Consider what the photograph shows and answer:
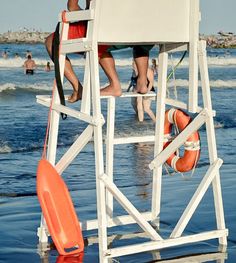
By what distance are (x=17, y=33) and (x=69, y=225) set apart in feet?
365

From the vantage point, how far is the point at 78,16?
6473mm

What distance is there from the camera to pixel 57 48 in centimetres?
678

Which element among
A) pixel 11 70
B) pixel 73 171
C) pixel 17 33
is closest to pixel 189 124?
pixel 73 171

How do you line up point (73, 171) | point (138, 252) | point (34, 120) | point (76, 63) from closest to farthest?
1. point (138, 252)
2. point (73, 171)
3. point (34, 120)
4. point (76, 63)

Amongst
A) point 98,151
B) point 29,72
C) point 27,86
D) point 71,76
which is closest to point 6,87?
point 27,86

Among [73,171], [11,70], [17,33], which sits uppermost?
[17,33]

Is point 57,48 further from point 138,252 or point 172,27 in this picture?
point 138,252

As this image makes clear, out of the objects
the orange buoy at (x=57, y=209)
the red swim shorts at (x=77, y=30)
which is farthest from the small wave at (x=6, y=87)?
the orange buoy at (x=57, y=209)

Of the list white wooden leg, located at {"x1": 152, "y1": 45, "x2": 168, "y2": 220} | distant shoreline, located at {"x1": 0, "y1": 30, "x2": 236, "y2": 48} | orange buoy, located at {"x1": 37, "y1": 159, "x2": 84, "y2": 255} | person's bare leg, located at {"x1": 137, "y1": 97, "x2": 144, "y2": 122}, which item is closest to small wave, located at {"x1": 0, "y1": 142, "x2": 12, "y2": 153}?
person's bare leg, located at {"x1": 137, "y1": 97, "x2": 144, "y2": 122}

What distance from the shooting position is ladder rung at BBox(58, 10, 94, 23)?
247 inches

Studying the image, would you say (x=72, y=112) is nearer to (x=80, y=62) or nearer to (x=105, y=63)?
(x=105, y=63)

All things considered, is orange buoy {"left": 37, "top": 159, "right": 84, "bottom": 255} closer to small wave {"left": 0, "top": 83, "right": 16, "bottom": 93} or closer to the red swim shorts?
the red swim shorts

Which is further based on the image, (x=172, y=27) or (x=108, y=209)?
(x=108, y=209)

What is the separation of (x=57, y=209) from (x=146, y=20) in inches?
66.5
